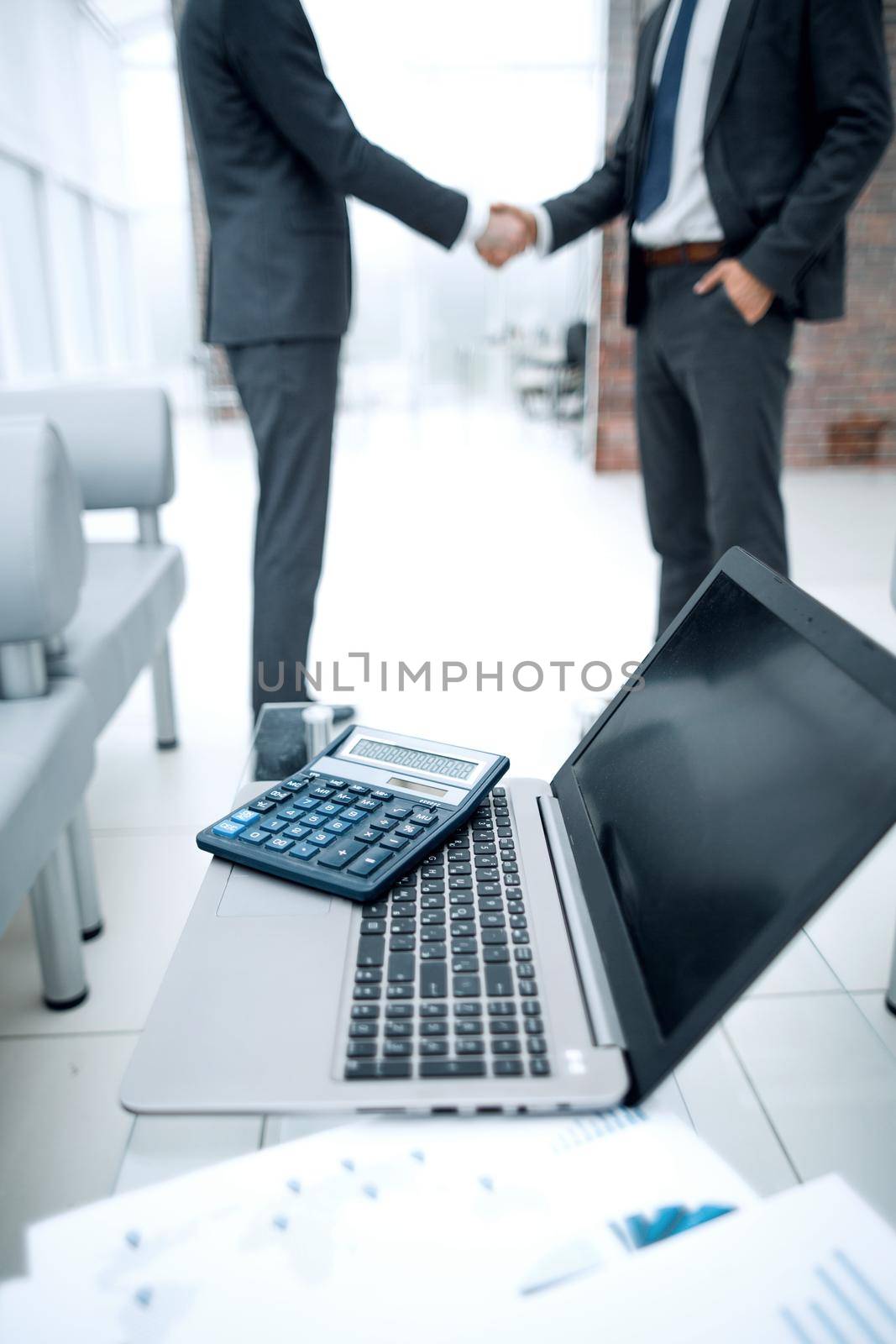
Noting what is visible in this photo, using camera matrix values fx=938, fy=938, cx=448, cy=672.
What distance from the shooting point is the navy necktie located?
4.34ft

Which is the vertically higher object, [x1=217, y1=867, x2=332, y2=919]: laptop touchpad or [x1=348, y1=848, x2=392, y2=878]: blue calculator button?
[x1=348, y1=848, x2=392, y2=878]: blue calculator button

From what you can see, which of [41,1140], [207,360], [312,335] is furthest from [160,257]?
[41,1140]

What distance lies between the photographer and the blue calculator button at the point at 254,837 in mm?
522

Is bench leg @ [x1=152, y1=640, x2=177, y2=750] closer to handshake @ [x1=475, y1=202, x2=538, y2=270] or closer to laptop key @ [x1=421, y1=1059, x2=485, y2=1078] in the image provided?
handshake @ [x1=475, y1=202, x2=538, y2=270]

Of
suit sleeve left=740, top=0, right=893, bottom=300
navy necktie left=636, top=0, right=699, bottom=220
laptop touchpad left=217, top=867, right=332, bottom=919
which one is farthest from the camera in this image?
navy necktie left=636, top=0, right=699, bottom=220

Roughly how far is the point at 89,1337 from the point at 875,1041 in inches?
15.6

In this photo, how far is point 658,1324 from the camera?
0.88ft

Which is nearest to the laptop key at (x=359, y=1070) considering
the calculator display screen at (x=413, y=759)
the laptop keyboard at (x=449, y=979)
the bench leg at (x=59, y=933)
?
the laptop keyboard at (x=449, y=979)

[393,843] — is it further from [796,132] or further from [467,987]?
[796,132]

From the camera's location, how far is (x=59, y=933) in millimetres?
931

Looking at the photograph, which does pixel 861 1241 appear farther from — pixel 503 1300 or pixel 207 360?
pixel 207 360

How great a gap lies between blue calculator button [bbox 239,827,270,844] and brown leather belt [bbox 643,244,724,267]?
1164mm

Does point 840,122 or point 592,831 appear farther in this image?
point 840,122

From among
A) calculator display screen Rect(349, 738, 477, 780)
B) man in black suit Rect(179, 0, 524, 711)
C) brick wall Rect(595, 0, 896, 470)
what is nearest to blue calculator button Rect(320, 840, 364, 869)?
calculator display screen Rect(349, 738, 477, 780)
